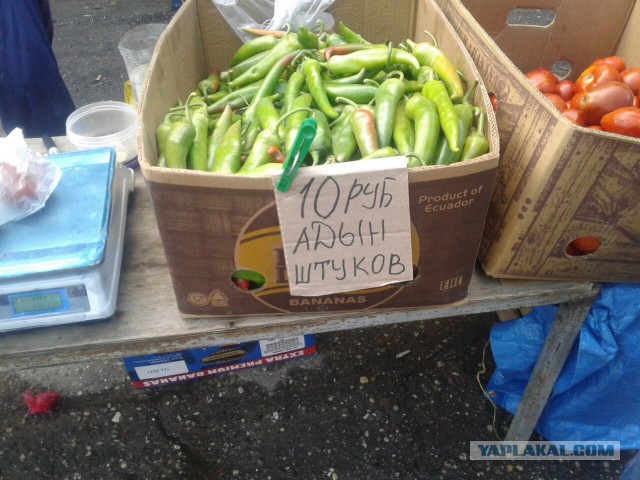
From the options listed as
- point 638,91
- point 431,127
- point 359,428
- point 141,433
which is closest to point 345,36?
point 431,127

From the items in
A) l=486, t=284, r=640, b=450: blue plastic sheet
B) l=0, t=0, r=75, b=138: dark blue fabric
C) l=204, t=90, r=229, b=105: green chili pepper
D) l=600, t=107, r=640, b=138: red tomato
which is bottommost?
l=486, t=284, r=640, b=450: blue plastic sheet

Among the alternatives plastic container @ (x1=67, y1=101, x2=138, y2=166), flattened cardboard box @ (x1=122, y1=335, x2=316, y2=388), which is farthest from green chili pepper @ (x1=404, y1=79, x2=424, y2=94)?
flattened cardboard box @ (x1=122, y1=335, x2=316, y2=388)

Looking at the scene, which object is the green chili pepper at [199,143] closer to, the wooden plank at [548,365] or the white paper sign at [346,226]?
the white paper sign at [346,226]

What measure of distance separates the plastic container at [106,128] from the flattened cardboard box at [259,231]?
229 millimetres

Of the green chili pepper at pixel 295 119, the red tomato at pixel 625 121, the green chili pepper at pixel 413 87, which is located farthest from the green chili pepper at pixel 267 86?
the red tomato at pixel 625 121

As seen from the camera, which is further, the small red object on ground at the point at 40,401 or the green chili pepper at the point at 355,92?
the small red object on ground at the point at 40,401

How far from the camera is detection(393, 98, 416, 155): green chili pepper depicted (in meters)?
1.10

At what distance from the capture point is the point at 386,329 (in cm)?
214

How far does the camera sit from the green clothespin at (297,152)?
30.1 inches

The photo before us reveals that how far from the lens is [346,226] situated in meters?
0.89

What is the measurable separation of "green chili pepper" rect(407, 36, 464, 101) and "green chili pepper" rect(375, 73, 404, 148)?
0.11 meters

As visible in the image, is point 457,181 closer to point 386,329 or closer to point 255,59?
point 255,59

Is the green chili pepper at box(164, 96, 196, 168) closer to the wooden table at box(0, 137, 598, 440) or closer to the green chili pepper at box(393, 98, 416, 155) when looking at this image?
the wooden table at box(0, 137, 598, 440)

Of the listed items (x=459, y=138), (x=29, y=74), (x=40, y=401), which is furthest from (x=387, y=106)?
(x=29, y=74)
